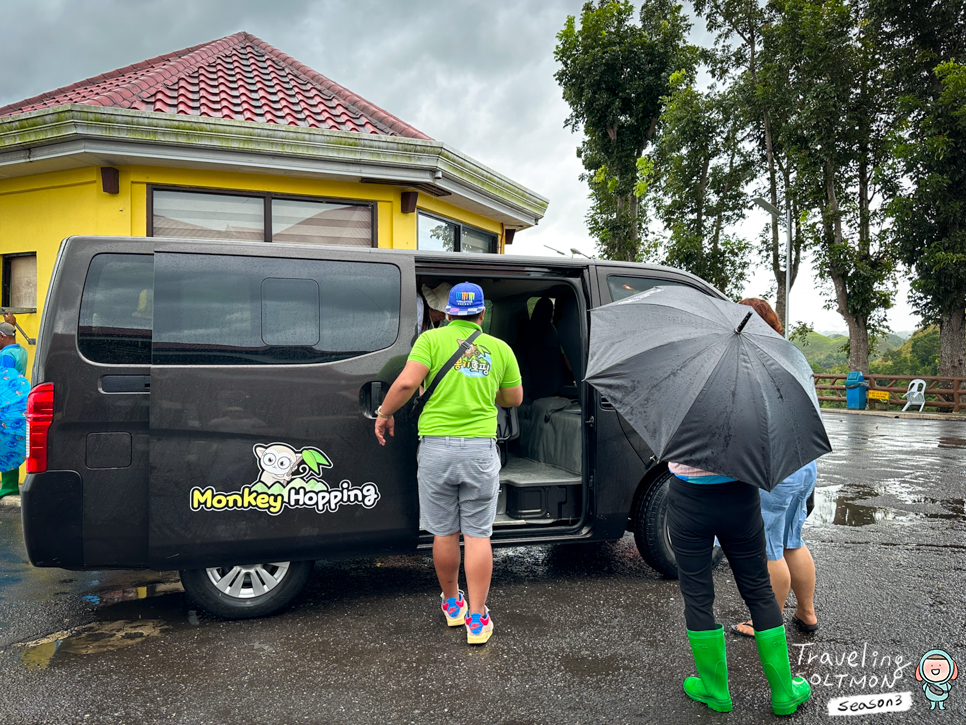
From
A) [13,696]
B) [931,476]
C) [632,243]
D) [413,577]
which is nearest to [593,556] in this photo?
[413,577]

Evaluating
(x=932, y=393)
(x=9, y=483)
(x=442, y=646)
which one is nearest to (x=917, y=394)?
(x=932, y=393)

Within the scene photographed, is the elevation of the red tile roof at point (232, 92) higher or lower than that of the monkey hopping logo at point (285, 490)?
higher

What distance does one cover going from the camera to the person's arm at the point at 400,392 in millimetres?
3695

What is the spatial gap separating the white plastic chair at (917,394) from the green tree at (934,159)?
5.02 feet

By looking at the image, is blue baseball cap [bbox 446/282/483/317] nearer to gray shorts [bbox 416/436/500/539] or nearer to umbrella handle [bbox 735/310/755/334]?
gray shorts [bbox 416/436/500/539]

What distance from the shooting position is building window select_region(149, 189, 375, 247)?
7574mm

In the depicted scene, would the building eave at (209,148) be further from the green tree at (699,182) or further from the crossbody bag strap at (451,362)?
the green tree at (699,182)

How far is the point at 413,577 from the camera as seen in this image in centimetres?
482

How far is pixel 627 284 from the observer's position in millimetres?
4867

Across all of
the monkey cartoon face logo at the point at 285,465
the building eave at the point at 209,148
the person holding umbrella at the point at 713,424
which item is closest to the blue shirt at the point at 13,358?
the building eave at the point at 209,148

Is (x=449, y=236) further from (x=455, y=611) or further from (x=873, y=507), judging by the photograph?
(x=455, y=611)

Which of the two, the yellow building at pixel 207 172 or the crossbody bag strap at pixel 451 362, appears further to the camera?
the yellow building at pixel 207 172

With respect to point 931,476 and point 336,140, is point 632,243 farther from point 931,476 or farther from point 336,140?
point 336,140

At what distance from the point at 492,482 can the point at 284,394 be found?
1.24m
